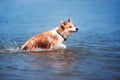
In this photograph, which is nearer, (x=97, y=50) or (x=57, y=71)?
(x=57, y=71)

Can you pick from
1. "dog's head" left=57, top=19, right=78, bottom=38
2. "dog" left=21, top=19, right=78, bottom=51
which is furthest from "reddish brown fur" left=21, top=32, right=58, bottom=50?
"dog's head" left=57, top=19, right=78, bottom=38

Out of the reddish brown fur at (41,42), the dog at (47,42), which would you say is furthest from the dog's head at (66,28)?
the reddish brown fur at (41,42)

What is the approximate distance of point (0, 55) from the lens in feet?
48.7

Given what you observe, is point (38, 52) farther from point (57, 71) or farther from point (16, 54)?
point (57, 71)

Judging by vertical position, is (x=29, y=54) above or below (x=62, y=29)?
below

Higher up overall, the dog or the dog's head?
the dog's head

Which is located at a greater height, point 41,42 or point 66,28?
point 66,28

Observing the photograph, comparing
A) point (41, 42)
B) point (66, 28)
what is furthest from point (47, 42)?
point (66, 28)

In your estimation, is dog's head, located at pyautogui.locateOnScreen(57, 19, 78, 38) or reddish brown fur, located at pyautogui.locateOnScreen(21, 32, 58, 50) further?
dog's head, located at pyautogui.locateOnScreen(57, 19, 78, 38)

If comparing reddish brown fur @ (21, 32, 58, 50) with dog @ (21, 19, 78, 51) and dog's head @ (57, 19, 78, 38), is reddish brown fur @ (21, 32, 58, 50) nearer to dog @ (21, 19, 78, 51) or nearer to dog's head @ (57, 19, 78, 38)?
dog @ (21, 19, 78, 51)

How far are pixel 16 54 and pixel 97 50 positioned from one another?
342 centimetres

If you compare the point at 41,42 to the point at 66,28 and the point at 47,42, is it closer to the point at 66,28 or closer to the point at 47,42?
the point at 47,42

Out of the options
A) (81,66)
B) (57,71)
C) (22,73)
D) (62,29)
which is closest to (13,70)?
(22,73)

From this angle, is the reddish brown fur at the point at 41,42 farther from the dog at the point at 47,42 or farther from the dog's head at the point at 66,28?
the dog's head at the point at 66,28
